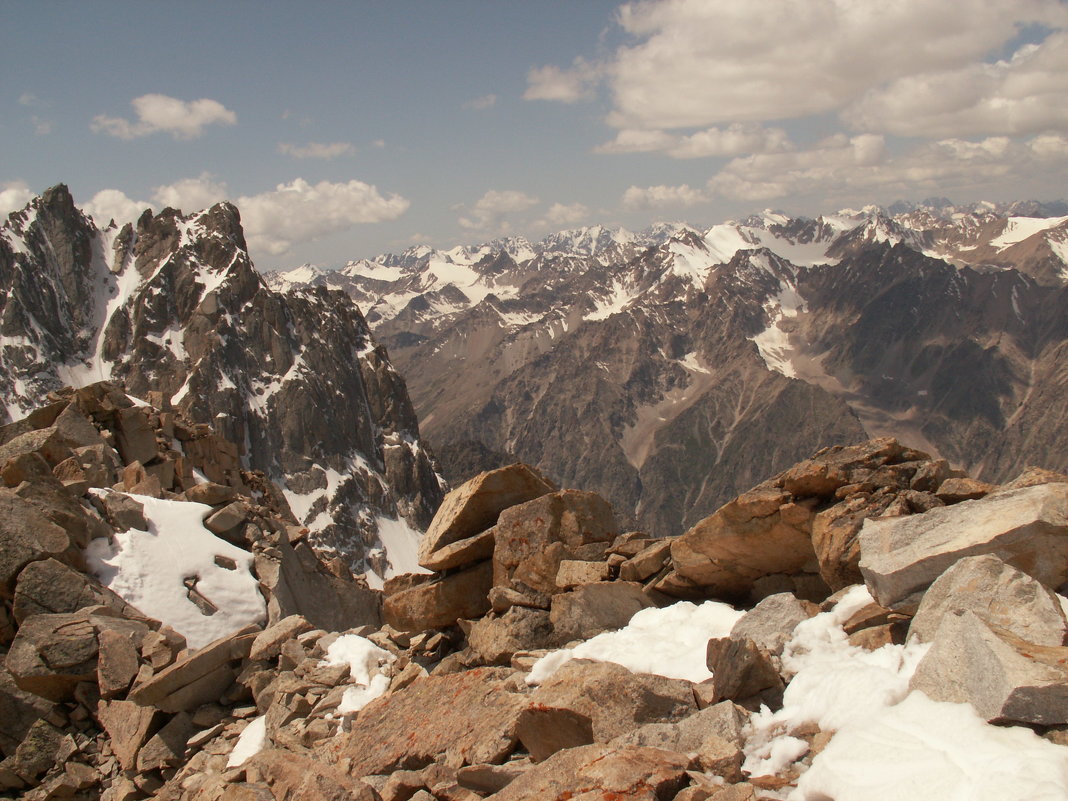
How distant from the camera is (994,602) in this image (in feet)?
30.5

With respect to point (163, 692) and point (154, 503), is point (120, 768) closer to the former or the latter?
point (163, 692)

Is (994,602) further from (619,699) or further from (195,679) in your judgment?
(195,679)

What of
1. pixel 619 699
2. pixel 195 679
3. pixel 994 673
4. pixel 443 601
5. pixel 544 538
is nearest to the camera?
pixel 994 673

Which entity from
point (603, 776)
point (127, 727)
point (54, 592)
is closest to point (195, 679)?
point (127, 727)

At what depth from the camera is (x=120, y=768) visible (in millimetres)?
15039

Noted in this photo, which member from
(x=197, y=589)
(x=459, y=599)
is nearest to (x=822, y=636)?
(x=459, y=599)

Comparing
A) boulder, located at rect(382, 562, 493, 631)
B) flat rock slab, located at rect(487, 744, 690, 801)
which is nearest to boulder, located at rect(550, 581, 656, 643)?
boulder, located at rect(382, 562, 493, 631)

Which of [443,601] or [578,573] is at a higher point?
[578,573]

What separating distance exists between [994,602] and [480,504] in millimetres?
12182

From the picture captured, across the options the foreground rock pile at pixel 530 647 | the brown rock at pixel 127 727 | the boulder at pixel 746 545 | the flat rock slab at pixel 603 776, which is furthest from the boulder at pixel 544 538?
the brown rock at pixel 127 727

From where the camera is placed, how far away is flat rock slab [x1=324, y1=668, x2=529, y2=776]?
36.2ft

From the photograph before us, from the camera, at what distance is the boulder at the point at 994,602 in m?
8.74

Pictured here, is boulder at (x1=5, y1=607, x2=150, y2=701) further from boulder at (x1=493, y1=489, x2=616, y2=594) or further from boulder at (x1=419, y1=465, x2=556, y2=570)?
boulder at (x1=493, y1=489, x2=616, y2=594)

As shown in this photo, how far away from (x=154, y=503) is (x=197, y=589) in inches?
179
